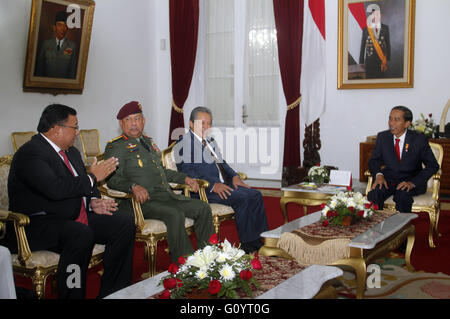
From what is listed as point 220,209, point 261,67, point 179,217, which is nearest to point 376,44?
point 261,67

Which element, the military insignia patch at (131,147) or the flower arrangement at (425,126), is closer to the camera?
the military insignia patch at (131,147)

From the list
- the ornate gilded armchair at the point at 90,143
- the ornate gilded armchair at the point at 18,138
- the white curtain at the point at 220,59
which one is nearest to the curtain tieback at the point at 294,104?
the white curtain at the point at 220,59

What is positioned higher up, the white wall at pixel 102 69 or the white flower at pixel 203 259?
the white wall at pixel 102 69

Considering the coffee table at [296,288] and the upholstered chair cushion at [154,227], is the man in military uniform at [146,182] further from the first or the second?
the coffee table at [296,288]

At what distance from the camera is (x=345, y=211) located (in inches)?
133

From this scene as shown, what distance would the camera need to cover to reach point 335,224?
→ 3.42 metres

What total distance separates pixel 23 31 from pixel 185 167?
11.1 ft

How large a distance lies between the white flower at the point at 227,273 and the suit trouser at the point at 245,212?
198cm

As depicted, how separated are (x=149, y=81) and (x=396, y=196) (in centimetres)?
546

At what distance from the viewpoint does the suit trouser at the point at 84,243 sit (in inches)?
109

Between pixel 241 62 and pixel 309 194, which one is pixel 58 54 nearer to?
pixel 241 62
